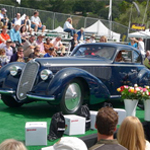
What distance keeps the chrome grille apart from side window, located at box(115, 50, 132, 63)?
89.3 inches

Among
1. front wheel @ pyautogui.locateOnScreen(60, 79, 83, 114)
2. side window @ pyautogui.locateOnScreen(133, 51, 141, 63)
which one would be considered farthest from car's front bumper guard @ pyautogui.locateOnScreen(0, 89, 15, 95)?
side window @ pyautogui.locateOnScreen(133, 51, 141, 63)

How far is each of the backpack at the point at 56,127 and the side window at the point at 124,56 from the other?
3233mm

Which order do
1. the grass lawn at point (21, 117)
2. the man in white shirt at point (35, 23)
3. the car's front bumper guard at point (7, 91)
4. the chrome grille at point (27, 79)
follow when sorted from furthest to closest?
1. the man in white shirt at point (35, 23)
2. the car's front bumper guard at point (7, 91)
3. the chrome grille at point (27, 79)
4. the grass lawn at point (21, 117)

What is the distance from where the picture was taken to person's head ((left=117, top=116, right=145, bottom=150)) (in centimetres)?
367

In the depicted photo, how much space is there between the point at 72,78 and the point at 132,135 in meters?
3.46

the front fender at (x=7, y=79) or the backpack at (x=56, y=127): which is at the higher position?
the front fender at (x=7, y=79)

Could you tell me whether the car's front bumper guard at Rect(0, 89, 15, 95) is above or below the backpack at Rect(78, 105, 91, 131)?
above

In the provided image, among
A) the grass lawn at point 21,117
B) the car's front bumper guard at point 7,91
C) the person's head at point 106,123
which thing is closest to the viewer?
the person's head at point 106,123

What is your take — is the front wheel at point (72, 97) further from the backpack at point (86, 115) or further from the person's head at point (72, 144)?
the person's head at point (72, 144)

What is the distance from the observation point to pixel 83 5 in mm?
97562

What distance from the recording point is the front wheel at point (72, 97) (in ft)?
23.0

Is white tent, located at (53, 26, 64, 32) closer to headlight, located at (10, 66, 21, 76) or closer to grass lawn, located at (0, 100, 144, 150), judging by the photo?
grass lawn, located at (0, 100, 144, 150)

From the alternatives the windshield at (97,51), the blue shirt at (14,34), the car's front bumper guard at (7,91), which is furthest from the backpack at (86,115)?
the blue shirt at (14,34)

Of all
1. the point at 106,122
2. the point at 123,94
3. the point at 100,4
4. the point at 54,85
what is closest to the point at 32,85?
the point at 54,85
